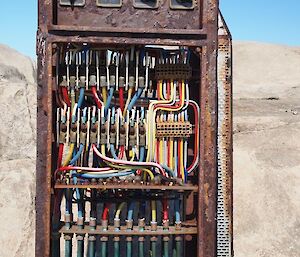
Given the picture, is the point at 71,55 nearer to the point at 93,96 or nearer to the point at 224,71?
the point at 93,96

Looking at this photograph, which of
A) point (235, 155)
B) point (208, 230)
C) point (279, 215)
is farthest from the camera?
point (235, 155)

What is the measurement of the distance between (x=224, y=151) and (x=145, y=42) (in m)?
1.63

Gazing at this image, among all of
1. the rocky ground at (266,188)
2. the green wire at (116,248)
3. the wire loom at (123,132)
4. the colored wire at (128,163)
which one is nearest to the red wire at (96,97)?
the wire loom at (123,132)

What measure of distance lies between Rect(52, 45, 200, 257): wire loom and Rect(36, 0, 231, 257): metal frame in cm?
21

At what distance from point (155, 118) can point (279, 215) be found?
3254 mm

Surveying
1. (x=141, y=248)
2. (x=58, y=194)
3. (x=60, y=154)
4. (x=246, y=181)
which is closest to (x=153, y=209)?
(x=141, y=248)

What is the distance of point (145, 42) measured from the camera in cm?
404

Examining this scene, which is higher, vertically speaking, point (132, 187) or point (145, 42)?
point (145, 42)

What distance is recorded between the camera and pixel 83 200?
4.55 m

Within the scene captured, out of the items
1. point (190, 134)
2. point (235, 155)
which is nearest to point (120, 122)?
point (190, 134)

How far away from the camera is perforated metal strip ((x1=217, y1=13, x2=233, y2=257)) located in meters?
5.06

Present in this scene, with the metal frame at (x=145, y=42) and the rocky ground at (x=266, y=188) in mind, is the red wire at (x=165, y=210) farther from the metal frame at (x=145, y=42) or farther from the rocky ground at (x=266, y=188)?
the rocky ground at (x=266, y=188)

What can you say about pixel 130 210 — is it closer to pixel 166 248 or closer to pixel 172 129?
pixel 166 248

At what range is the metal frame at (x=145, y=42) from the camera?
399cm
